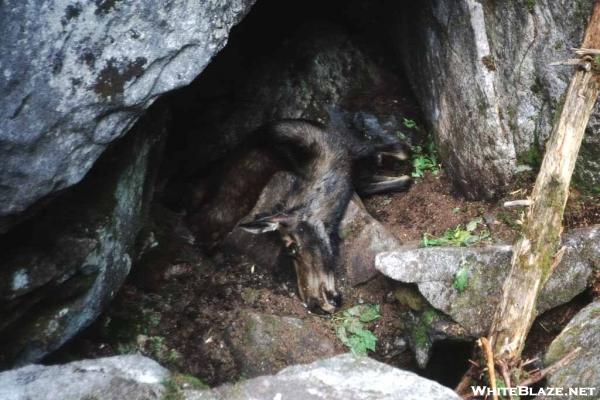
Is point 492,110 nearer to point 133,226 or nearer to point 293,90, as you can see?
point 293,90

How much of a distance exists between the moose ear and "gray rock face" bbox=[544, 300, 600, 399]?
115 inches

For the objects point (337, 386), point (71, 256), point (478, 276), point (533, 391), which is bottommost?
point (533, 391)

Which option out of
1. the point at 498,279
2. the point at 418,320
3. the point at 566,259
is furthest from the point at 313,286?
the point at 566,259

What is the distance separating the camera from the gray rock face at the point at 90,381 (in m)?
3.52

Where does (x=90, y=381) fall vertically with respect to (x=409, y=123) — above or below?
below

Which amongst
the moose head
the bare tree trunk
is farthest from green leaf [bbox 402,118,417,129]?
the bare tree trunk

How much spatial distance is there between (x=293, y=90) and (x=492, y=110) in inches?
104

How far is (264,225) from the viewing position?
250 inches

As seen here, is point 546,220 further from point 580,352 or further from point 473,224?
point 473,224

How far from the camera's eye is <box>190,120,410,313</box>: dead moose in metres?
6.44

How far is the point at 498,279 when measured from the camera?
5.21m

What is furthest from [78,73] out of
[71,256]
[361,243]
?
[361,243]

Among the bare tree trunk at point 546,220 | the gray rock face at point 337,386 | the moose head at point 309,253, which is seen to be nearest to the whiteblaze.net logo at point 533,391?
the bare tree trunk at point 546,220

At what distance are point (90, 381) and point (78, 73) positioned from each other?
185cm
